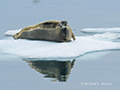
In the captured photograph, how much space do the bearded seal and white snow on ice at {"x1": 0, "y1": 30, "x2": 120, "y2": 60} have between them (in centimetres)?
23

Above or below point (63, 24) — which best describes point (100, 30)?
below

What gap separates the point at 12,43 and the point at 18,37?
98 cm

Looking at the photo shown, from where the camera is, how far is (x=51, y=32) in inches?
311

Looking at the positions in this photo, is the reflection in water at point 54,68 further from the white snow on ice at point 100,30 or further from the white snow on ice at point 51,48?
the white snow on ice at point 100,30

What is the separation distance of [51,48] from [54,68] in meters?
1.45

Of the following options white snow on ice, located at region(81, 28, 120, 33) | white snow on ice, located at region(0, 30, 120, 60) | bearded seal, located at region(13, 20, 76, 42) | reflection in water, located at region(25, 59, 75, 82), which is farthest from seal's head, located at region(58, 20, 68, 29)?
white snow on ice, located at region(81, 28, 120, 33)

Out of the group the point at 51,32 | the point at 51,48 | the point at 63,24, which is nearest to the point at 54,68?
the point at 51,48

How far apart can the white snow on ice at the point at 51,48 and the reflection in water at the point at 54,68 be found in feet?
1.10

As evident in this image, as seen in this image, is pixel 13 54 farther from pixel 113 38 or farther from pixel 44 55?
pixel 113 38

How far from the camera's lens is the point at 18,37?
28.6 ft

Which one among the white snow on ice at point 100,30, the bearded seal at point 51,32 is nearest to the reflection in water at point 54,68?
the bearded seal at point 51,32

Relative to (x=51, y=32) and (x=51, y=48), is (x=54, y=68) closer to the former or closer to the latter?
(x=51, y=48)

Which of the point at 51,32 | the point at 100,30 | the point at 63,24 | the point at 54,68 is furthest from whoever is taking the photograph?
the point at 100,30

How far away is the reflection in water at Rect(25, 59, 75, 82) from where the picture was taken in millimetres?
5184
